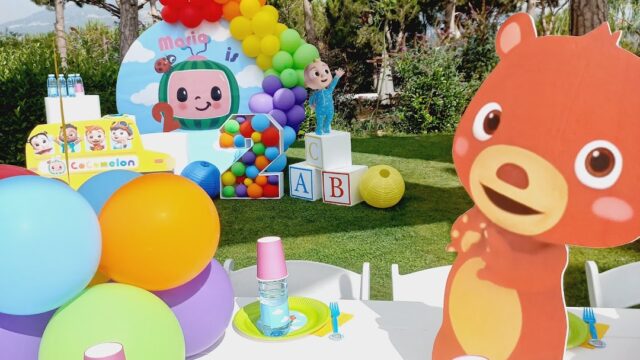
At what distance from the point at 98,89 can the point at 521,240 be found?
322 inches

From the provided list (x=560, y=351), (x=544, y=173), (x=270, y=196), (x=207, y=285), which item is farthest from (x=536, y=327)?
(x=270, y=196)

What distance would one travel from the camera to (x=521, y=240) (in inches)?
50.3

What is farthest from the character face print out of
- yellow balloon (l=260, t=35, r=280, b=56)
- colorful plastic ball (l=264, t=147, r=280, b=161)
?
colorful plastic ball (l=264, t=147, r=280, b=161)

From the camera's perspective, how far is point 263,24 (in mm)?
6219

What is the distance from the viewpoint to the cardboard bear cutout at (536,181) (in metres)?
1.11

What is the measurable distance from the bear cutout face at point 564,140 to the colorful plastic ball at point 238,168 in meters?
4.80

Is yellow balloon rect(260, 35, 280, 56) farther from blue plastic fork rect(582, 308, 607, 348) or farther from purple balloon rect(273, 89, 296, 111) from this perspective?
blue plastic fork rect(582, 308, 607, 348)

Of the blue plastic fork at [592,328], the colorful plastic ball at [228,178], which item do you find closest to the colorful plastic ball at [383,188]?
the colorful plastic ball at [228,178]

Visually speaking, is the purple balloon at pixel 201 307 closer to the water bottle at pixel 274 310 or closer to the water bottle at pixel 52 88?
the water bottle at pixel 274 310

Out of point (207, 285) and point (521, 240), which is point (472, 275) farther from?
point (207, 285)

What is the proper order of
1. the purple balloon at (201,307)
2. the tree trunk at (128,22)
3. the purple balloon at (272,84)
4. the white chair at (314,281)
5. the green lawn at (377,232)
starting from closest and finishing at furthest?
the purple balloon at (201,307)
the white chair at (314,281)
the green lawn at (377,232)
the purple balloon at (272,84)
the tree trunk at (128,22)

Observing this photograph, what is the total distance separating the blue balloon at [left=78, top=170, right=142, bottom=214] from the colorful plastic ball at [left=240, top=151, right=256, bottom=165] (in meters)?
4.07

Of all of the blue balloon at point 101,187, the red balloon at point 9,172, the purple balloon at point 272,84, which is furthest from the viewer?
the purple balloon at point 272,84

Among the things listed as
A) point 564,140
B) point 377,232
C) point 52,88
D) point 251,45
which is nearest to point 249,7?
point 251,45
